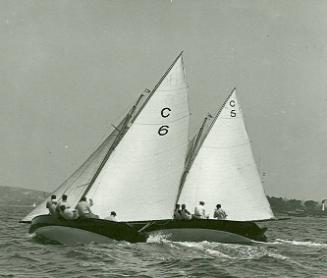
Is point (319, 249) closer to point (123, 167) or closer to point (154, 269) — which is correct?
point (123, 167)

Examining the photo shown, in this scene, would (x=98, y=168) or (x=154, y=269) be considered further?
(x=98, y=168)

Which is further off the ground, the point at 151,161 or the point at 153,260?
the point at 151,161

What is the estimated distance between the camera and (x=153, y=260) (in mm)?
23375

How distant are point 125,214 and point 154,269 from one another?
9888mm

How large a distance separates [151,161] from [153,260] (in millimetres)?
8951

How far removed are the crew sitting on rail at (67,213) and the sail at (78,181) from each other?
13.0 ft

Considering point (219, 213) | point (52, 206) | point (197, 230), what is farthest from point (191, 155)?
point (52, 206)

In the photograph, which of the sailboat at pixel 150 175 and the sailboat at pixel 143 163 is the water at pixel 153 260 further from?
the sailboat at pixel 143 163

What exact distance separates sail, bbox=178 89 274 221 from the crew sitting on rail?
34.3 feet

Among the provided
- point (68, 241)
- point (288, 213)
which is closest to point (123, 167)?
point (68, 241)

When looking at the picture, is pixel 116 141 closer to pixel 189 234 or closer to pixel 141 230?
pixel 141 230

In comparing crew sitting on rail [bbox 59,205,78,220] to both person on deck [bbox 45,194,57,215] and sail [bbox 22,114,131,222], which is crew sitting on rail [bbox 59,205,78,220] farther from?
sail [bbox 22,114,131,222]

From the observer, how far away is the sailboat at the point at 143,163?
3095 centimetres

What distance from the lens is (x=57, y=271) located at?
19.6 metres
